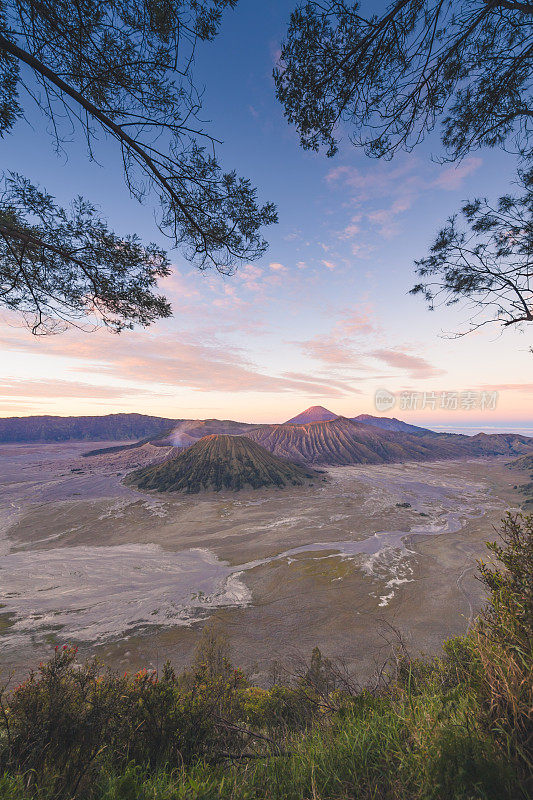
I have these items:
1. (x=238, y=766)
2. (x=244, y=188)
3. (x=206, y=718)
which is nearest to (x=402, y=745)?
(x=238, y=766)

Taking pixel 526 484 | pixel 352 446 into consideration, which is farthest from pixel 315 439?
pixel 526 484

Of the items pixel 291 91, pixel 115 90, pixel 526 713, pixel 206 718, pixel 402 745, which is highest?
pixel 291 91

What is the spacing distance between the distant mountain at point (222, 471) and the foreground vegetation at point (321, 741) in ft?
154

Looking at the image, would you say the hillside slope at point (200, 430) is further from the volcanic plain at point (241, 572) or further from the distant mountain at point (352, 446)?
the volcanic plain at point (241, 572)

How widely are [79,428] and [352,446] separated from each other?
14433cm

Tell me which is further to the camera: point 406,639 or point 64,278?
point 406,639

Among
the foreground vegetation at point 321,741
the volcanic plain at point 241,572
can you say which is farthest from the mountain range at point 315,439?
the foreground vegetation at point 321,741

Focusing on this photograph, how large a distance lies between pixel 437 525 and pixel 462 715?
129 feet

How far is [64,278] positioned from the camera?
6066mm

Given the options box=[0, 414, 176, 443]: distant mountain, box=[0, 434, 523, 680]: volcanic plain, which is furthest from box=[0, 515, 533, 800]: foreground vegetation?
box=[0, 414, 176, 443]: distant mountain

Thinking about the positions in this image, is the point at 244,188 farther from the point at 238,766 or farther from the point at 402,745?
the point at 238,766

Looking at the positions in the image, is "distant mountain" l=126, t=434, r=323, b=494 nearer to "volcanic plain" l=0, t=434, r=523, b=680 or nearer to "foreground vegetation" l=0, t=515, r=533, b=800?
"volcanic plain" l=0, t=434, r=523, b=680

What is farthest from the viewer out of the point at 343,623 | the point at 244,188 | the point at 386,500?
the point at 386,500

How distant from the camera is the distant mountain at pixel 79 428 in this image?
141 meters
